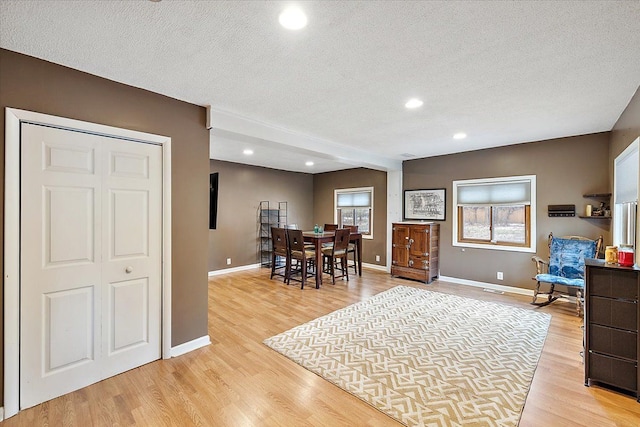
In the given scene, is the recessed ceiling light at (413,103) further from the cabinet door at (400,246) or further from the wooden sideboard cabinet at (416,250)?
the cabinet door at (400,246)

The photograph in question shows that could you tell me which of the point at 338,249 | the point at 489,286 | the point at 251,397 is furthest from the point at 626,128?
the point at 251,397

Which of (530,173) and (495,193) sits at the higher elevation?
(530,173)

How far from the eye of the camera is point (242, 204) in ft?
22.0

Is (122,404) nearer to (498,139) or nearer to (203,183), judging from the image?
(203,183)

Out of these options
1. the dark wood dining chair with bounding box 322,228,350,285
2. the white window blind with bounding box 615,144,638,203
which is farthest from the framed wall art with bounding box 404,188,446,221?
the white window blind with bounding box 615,144,638,203

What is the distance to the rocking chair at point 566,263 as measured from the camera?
3.88 meters

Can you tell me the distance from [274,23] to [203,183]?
68.4 inches

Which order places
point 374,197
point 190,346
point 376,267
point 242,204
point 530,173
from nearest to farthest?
point 190,346, point 530,173, point 242,204, point 376,267, point 374,197

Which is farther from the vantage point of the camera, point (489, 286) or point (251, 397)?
point (489, 286)

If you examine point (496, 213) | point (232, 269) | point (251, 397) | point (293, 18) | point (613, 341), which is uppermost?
point (293, 18)

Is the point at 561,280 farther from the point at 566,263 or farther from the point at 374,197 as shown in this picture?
the point at 374,197

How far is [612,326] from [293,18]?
10.00 feet

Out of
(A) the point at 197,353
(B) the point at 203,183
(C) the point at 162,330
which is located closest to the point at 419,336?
(A) the point at 197,353

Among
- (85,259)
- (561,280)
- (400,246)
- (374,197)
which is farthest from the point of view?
(374,197)
